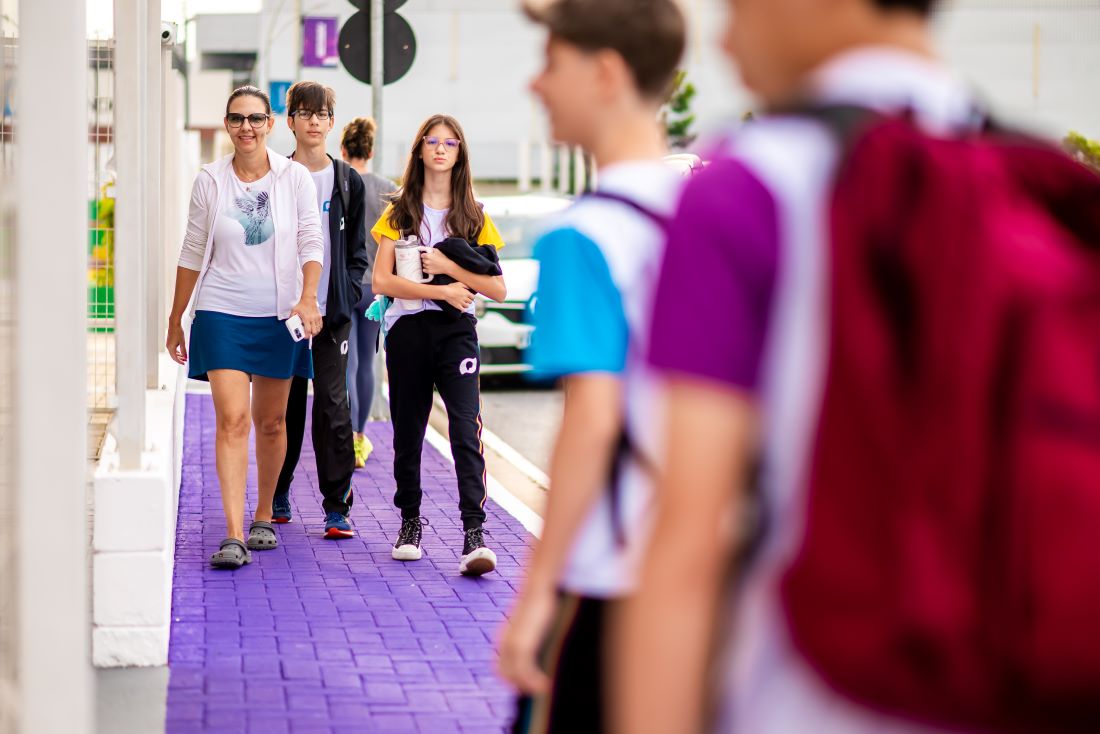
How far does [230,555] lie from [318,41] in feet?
41.5

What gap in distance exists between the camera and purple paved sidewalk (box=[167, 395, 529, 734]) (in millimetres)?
4984

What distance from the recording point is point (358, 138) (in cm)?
1028

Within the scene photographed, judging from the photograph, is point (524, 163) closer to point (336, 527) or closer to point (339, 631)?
point (336, 527)

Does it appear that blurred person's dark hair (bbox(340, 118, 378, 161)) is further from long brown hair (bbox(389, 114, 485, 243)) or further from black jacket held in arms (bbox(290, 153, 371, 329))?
long brown hair (bbox(389, 114, 485, 243))

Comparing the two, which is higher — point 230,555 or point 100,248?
point 100,248

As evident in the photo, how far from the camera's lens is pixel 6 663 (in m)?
3.93

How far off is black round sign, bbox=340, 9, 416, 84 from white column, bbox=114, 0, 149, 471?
5.52m

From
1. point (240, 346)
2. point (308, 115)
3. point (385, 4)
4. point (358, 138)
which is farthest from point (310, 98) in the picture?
point (385, 4)

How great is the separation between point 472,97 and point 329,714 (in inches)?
1860

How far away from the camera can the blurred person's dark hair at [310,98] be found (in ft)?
25.8

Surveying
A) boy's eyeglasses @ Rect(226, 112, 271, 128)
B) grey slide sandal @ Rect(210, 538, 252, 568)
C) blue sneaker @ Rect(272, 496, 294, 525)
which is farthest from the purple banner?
grey slide sandal @ Rect(210, 538, 252, 568)

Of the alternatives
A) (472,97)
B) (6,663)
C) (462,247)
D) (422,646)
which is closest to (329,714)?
(422,646)

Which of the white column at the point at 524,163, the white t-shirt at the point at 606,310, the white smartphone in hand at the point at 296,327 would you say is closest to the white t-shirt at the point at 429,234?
the white smartphone in hand at the point at 296,327

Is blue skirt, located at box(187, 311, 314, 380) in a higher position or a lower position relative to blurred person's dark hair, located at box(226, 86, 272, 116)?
lower
